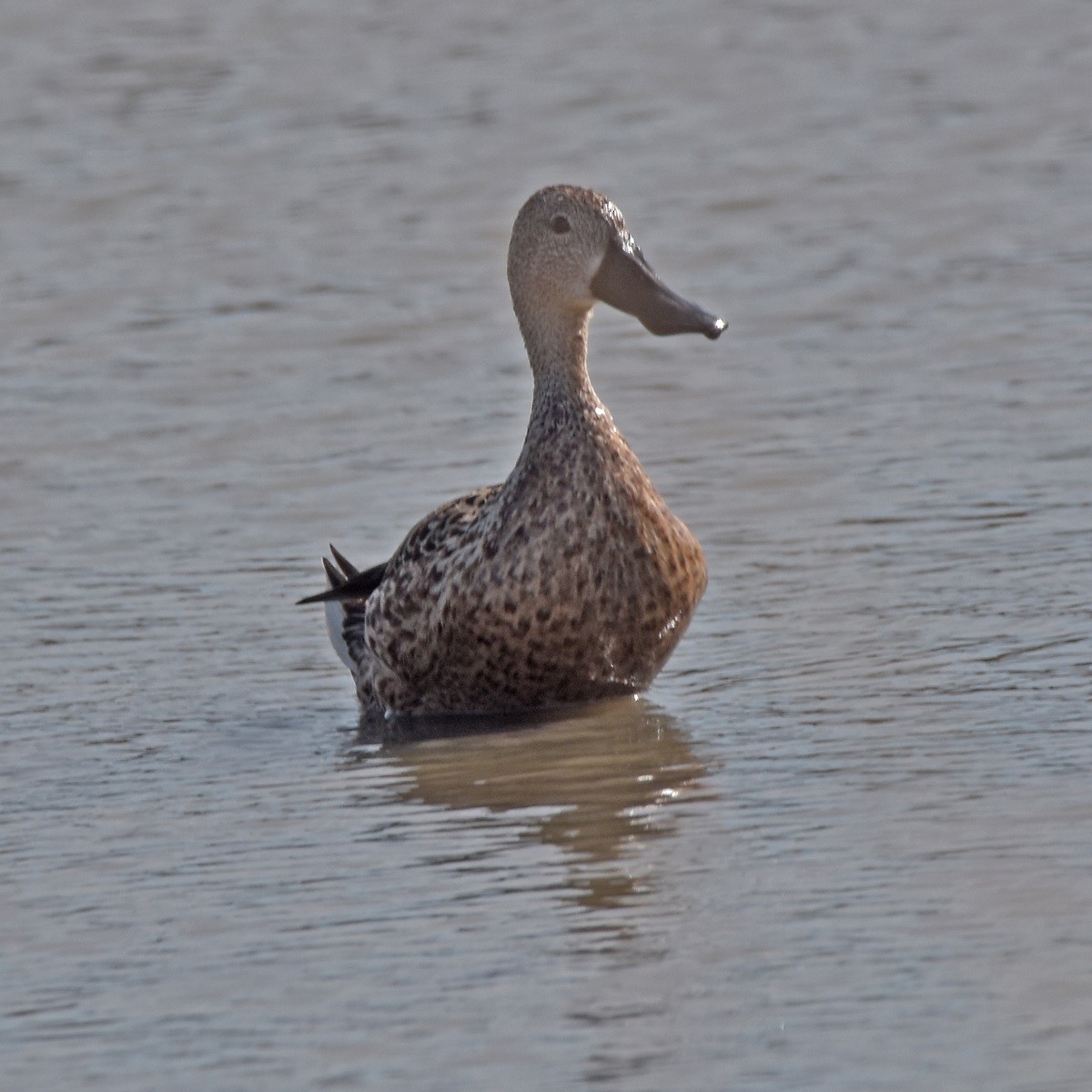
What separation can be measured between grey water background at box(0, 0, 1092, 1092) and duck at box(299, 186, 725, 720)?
228mm

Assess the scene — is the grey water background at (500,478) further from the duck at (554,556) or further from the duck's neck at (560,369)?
the duck's neck at (560,369)

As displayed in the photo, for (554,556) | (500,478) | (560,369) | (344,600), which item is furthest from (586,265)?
(500,478)

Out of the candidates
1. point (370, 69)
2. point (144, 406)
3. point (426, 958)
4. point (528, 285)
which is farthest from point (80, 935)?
point (370, 69)

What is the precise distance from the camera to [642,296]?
773 centimetres

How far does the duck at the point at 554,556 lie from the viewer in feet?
23.7

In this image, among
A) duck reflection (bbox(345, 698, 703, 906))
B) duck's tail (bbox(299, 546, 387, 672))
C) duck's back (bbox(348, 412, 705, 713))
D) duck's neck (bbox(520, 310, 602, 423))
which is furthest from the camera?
duck's tail (bbox(299, 546, 387, 672))

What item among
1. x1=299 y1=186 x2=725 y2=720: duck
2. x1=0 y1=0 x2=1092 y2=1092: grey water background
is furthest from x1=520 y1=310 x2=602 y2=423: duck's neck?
x1=0 y1=0 x2=1092 y2=1092: grey water background

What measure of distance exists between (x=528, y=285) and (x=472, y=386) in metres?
3.42

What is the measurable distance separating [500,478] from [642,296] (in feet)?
7.53

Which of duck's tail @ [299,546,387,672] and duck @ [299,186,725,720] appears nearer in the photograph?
duck @ [299,186,725,720]

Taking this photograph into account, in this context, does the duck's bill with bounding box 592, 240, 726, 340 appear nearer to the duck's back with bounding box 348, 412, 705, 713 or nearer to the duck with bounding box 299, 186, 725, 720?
the duck with bounding box 299, 186, 725, 720

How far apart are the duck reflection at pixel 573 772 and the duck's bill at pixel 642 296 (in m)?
1.12

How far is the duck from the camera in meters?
7.23

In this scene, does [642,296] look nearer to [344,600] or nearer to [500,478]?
[344,600]
